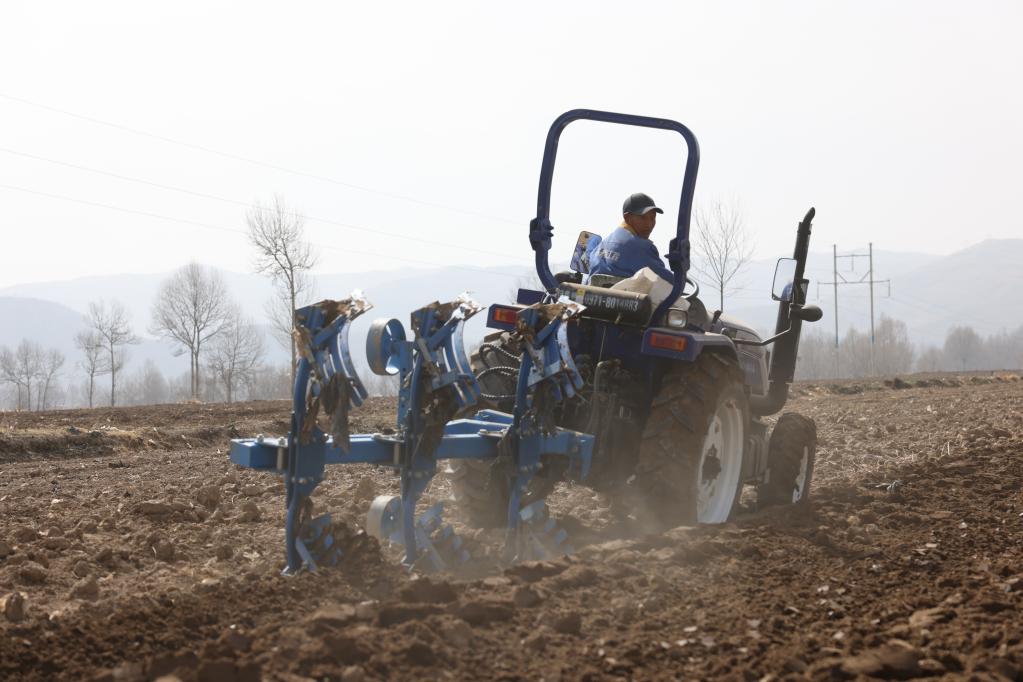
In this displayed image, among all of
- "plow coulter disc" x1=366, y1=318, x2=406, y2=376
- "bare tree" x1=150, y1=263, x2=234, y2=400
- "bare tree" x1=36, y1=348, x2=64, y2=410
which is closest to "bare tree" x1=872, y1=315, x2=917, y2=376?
Result: "bare tree" x1=150, y1=263, x2=234, y2=400

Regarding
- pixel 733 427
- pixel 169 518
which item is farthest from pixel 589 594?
pixel 169 518

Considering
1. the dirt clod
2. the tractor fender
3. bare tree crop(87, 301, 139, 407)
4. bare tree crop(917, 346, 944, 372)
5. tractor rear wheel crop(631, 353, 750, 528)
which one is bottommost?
bare tree crop(917, 346, 944, 372)

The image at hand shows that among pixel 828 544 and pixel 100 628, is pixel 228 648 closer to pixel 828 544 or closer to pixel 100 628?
pixel 100 628

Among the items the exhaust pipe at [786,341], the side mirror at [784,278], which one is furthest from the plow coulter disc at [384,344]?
the exhaust pipe at [786,341]

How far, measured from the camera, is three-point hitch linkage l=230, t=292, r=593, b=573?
4938 mm

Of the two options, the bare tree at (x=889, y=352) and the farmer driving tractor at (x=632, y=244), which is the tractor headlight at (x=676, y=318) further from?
the bare tree at (x=889, y=352)

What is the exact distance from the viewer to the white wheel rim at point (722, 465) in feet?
22.3

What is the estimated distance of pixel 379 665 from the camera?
3.48 m

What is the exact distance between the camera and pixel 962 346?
140 m

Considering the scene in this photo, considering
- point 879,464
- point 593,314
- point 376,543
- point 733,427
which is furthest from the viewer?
point 879,464

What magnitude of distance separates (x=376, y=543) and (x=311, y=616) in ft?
4.03

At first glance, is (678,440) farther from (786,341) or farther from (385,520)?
(786,341)

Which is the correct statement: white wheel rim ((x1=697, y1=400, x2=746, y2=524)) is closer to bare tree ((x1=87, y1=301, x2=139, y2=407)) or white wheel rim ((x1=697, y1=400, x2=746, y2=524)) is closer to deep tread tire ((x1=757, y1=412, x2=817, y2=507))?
deep tread tire ((x1=757, y1=412, x2=817, y2=507))

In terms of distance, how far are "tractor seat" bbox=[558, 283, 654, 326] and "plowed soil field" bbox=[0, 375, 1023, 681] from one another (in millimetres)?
1223
